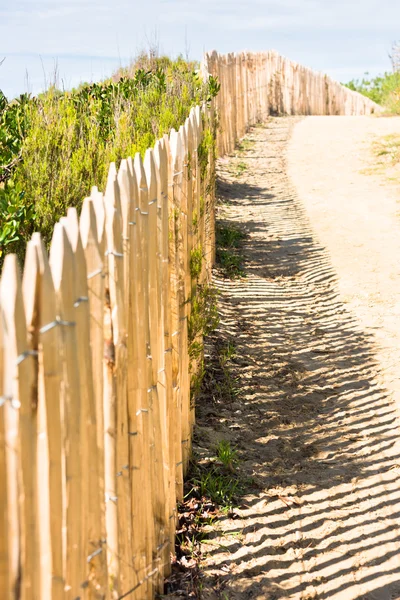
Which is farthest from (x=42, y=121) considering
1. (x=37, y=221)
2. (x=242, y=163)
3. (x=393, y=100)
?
(x=393, y=100)

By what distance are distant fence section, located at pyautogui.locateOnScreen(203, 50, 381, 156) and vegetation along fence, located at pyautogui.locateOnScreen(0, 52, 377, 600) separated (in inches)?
330

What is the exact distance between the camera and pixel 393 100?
18844 millimetres

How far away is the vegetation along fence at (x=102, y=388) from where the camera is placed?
64.7 inches

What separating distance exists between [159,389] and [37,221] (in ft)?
6.85

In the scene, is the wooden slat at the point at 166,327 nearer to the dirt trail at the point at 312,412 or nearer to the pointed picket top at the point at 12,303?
the dirt trail at the point at 312,412

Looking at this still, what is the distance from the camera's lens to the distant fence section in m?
13.4

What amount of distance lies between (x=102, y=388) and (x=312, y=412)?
2.61 metres

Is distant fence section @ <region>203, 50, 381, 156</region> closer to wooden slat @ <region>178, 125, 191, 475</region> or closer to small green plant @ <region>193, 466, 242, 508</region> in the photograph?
wooden slat @ <region>178, 125, 191, 475</region>

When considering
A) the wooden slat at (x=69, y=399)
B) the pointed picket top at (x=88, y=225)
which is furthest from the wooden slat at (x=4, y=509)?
the pointed picket top at (x=88, y=225)

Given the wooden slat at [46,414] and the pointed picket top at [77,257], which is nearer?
the wooden slat at [46,414]

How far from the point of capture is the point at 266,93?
18.9 metres

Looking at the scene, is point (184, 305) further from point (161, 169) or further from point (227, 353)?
point (227, 353)

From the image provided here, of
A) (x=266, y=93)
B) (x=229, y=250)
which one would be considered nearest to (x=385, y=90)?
(x=266, y=93)

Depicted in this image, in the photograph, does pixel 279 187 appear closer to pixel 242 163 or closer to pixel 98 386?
pixel 242 163
